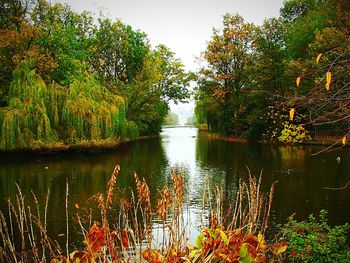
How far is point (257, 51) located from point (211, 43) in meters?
5.04

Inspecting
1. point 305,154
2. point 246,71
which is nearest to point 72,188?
point 305,154

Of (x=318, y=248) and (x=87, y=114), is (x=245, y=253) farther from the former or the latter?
(x=87, y=114)

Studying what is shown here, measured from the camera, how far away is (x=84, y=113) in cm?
2041

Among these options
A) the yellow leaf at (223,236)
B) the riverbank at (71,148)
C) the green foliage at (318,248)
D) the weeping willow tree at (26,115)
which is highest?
the weeping willow tree at (26,115)

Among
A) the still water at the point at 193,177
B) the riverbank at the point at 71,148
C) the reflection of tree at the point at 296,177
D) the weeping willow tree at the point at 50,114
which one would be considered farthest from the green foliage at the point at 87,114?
the reflection of tree at the point at 296,177

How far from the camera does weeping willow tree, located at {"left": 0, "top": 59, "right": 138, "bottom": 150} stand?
18000 mm

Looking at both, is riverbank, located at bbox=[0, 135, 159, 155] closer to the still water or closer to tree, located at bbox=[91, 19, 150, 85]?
the still water

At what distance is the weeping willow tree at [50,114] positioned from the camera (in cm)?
1800

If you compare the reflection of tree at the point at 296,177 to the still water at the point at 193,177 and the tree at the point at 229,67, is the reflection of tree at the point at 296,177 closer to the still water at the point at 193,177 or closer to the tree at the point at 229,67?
the still water at the point at 193,177

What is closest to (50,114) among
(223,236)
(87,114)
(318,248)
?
(87,114)

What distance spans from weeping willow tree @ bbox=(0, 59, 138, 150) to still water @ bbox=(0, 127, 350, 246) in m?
1.31

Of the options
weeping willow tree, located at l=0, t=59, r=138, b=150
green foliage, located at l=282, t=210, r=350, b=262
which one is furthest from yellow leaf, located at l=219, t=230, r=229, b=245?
weeping willow tree, located at l=0, t=59, r=138, b=150

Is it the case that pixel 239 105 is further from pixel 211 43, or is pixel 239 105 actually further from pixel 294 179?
pixel 294 179

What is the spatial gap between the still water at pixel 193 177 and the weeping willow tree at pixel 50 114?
131cm
